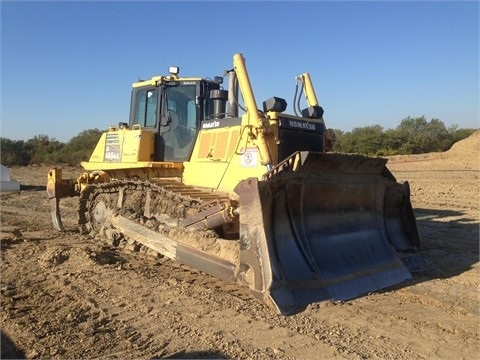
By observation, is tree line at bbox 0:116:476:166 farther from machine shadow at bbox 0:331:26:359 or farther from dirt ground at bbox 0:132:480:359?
machine shadow at bbox 0:331:26:359

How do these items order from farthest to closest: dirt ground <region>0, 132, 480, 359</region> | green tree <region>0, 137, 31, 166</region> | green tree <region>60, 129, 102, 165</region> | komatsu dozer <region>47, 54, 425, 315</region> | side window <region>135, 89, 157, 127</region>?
green tree <region>60, 129, 102, 165</region>, green tree <region>0, 137, 31, 166</region>, side window <region>135, 89, 157, 127</region>, komatsu dozer <region>47, 54, 425, 315</region>, dirt ground <region>0, 132, 480, 359</region>

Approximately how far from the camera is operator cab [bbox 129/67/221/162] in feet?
26.1

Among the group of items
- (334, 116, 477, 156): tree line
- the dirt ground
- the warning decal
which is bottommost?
the dirt ground

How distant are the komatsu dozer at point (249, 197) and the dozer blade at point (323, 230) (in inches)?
0.6

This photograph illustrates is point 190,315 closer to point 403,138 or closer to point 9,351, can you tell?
point 9,351

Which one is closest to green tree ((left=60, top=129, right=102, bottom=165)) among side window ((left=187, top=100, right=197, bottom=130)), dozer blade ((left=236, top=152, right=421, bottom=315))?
side window ((left=187, top=100, right=197, bottom=130))

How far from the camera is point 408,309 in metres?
5.04

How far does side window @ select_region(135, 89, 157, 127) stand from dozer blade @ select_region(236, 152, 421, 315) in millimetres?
3561

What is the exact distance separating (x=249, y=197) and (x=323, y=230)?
1341 mm

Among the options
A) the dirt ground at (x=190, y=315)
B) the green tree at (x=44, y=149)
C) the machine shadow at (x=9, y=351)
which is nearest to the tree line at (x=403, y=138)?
the green tree at (x=44, y=149)

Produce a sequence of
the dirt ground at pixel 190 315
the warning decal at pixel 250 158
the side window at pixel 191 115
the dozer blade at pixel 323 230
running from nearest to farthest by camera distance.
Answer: the dirt ground at pixel 190 315 < the dozer blade at pixel 323 230 < the warning decal at pixel 250 158 < the side window at pixel 191 115

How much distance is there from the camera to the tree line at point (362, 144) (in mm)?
35219

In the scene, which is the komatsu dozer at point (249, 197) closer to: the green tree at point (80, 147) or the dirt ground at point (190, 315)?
the dirt ground at point (190, 315)

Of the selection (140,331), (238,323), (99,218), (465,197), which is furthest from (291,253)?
(465,197)
